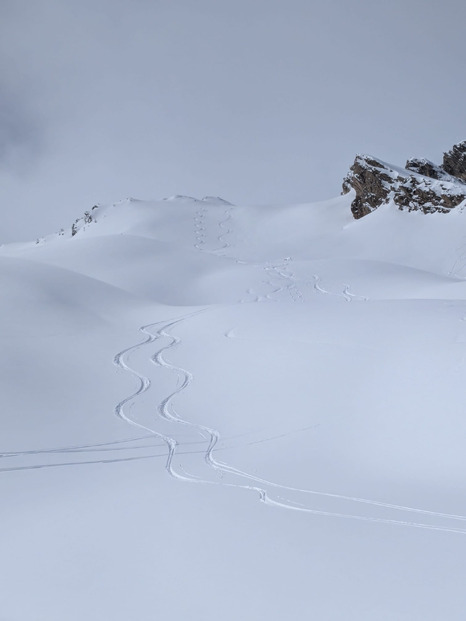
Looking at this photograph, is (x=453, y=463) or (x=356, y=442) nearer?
(x=453, y=463)

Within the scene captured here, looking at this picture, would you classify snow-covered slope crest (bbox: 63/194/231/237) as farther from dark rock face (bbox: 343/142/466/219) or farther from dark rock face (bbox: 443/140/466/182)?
dark rock face (bbox: 443/140/466/182)

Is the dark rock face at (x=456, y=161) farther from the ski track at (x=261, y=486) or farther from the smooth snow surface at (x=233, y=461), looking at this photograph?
the ski track at (x=261, y=486)

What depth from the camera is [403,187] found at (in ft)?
150

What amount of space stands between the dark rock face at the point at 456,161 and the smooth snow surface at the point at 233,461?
176 feet

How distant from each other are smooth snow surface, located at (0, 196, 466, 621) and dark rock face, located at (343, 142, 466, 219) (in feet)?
111

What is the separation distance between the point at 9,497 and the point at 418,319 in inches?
319

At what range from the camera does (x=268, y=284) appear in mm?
25062

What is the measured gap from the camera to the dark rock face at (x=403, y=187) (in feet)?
139

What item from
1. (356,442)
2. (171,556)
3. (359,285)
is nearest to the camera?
(171,556)

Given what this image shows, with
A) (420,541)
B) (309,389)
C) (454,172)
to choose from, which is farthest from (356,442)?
(454,172)

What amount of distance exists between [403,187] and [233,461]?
1760 inches

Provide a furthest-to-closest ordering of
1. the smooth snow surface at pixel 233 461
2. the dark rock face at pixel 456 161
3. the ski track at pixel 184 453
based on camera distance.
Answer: the dark rock face at pixel 456 161 → the ski track at pixel 184 453 → the smooth snow surface at pixel 233 461

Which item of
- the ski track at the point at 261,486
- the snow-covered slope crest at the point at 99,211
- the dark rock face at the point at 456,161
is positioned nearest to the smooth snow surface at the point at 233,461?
the ski track at the point at 261,486

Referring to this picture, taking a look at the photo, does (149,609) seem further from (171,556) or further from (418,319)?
(418,319)
